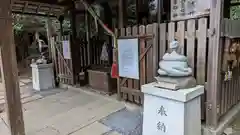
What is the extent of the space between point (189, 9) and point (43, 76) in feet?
14.8

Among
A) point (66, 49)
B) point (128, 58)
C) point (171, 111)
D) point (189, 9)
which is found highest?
point (189, 9)

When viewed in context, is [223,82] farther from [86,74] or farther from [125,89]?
[86,74]

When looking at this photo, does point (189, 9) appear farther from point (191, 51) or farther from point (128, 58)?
point (128, 58)

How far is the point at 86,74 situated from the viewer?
17.4 ft

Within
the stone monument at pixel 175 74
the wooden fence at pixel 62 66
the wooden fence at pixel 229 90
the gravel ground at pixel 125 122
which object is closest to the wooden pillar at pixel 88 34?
the wooden fence at pixel 62 66

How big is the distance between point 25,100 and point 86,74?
66.5 inches

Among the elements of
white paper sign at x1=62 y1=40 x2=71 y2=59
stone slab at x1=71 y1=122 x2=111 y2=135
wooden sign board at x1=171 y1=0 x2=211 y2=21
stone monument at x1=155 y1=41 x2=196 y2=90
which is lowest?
stone slab at x1=71 y1=122 x2=111 y2=135

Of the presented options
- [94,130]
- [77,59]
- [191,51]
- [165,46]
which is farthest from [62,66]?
[191,51]

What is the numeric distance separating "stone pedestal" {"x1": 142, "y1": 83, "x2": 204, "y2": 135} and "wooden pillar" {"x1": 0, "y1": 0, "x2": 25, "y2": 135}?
65.8 inches

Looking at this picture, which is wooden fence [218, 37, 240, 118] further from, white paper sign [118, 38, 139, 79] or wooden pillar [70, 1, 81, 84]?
wooden pillar [70, 1, 81, 84]

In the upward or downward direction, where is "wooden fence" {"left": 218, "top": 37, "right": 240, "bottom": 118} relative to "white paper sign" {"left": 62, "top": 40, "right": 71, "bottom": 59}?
downward

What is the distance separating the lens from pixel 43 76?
215 inches

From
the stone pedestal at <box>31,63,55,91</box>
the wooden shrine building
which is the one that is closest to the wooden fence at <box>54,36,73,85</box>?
the stone pedestal at <box>31,63,55,91</box>

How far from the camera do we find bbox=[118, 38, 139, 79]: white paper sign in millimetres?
3344
